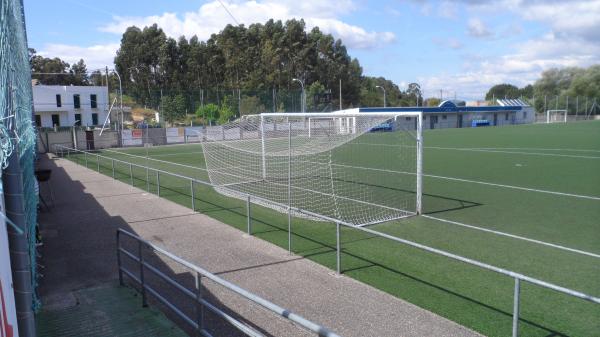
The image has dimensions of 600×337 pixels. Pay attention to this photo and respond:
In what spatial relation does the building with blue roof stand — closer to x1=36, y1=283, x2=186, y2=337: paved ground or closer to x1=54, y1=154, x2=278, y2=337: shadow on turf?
x1=54, y1=154, x2=278, y2=337: shadow on turf

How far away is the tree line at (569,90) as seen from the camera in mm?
65794

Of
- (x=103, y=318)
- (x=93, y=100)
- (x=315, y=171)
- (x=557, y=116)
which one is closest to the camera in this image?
(x=103, y=318)

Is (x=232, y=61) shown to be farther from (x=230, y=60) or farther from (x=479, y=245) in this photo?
(x=479, y=245)

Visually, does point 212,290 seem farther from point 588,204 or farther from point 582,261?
point 588,204

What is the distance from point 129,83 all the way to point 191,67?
10509mm

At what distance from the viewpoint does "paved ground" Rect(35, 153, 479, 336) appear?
18.0 ft

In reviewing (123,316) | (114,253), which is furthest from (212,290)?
(114,253)

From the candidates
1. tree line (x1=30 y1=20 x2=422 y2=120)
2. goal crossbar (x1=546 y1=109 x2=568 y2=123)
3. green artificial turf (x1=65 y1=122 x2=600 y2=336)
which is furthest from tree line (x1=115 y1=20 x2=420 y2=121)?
green artificial turf (x1=65 y1=122 x2=600 y2=336)

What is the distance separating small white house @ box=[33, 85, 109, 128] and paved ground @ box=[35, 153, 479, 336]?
49.6 metres

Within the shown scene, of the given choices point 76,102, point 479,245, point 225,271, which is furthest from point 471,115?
point 225,271

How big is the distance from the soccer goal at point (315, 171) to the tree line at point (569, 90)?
5204 cm

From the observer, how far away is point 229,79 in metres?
75.0

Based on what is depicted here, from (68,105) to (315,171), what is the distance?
161 ft

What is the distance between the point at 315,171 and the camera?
18859 millimetres
